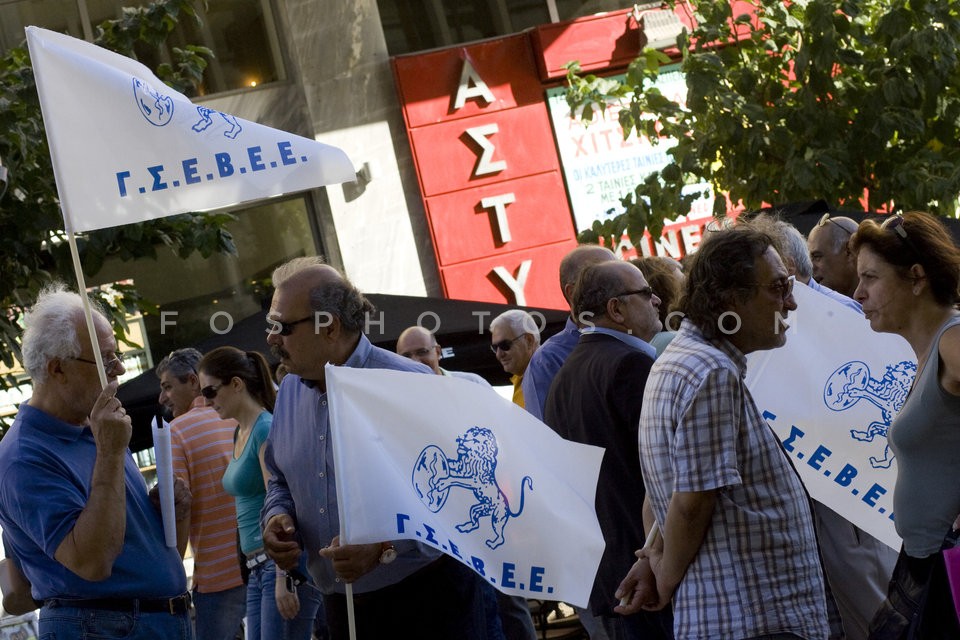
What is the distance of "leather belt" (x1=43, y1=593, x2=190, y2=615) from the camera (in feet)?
12.9

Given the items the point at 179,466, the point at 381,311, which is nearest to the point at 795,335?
the point at 179,466

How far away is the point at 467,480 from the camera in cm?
382

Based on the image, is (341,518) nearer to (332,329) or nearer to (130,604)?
(332,329)

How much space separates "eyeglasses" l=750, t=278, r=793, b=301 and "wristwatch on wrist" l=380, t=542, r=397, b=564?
1346 mm

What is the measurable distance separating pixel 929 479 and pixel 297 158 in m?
2.33

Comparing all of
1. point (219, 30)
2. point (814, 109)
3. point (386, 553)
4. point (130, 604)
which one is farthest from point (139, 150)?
point (219, 30)

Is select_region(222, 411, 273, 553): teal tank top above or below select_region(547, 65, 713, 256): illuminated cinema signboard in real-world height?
below

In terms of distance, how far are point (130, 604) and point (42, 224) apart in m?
2.84

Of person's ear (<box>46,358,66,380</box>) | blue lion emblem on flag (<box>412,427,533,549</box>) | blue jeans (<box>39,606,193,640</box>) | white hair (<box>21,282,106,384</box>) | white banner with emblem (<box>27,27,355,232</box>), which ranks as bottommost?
blue jeans (<box>39,606,193,640</box>)

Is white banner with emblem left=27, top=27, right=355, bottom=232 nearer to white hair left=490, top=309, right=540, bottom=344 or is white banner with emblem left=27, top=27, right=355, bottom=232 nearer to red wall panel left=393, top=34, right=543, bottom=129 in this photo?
white hair left=490, top=309, right=540, bottom=344

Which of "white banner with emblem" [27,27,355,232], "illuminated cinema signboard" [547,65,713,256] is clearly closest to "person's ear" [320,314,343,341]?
"white banner with emblem" [27,27,355,232]

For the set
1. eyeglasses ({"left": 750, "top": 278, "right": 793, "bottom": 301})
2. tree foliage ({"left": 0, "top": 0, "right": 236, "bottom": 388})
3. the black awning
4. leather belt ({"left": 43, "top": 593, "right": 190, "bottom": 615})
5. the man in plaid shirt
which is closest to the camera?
the man in plaid shirt

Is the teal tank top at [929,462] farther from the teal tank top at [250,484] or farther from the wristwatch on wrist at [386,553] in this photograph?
the teal tank top at [250,484]

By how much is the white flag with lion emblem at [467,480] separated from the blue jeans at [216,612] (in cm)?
324
